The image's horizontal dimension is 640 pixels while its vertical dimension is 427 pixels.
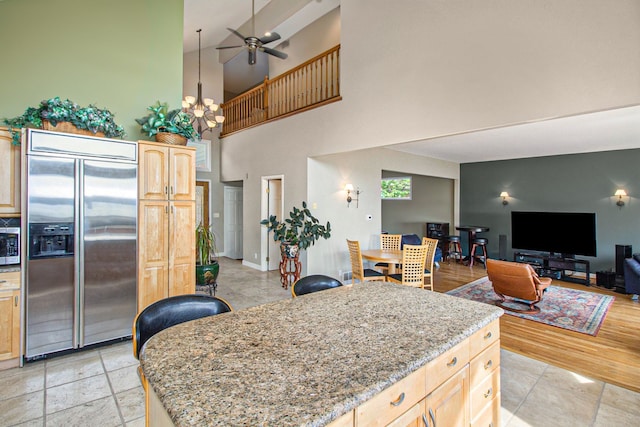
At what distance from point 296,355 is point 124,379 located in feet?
7.58

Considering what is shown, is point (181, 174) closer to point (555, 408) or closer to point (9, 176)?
point (9, 176)

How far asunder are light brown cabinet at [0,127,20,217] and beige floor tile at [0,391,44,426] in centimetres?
160

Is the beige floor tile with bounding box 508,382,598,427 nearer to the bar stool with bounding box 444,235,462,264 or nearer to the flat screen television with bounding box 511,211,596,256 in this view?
the flat screen television with bounding box 511,211,596,256

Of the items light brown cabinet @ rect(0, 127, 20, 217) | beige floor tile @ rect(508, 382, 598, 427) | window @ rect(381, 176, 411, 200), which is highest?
window @ rect(381, 176, 411, 200)

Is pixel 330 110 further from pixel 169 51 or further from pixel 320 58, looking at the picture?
pixel 169 51

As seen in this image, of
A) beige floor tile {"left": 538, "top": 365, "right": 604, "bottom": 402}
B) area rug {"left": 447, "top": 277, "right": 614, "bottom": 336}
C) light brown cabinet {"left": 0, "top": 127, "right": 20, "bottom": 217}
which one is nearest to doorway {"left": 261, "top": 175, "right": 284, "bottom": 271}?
area rug {"left": 447, "top": 277, "right": 614, "bottom": 336}

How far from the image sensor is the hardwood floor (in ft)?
9.84

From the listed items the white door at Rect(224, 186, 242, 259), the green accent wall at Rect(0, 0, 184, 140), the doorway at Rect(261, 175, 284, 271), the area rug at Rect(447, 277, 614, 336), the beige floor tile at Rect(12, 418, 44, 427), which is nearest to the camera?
the beige floor tile at Rect(12, 418, 44, 427)

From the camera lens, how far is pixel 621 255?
5840 mm

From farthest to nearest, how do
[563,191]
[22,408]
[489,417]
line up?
[563,191] < [22,408] < [489,417]

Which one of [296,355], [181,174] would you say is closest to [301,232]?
[181,174]

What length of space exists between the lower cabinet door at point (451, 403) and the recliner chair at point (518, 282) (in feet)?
11.8

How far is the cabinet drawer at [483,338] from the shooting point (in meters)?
1.61

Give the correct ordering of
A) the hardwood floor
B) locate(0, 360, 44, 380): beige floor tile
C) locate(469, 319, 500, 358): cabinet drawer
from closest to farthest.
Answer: locate(469, 319, 500, 358): cabinet drawer, locate(0, 360, 44, 380): beige floor tile, the hardwood floor
